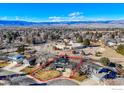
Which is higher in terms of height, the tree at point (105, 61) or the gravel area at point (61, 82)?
the tree at point (105, 61)

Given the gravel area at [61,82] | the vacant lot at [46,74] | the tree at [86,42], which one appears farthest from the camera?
the tree at [86,42]

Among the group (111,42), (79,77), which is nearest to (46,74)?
(79,77)

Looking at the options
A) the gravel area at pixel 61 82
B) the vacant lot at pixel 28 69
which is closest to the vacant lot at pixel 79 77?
the gravel area at pixel 61 82

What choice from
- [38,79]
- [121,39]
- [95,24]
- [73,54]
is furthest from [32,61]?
[121,39]

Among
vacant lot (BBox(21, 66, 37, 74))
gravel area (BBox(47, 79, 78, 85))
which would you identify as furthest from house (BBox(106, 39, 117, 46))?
vacant lot (BBox(21, 66, 37, 74))

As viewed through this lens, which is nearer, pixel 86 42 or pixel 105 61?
pixel 105 61

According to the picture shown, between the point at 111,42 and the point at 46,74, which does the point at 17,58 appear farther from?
the point at 111,42

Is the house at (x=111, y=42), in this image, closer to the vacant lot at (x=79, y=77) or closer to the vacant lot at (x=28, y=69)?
the vacant lot at (x=79, y=77)

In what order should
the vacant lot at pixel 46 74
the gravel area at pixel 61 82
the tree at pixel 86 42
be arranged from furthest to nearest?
the tree at pixel 86 42, the vacant lot at pixel 46 74, the gravel area at pixel 61 82

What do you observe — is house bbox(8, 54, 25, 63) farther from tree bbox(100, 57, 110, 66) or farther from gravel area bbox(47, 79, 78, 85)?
tree bbox(100, 57, 110, 66)

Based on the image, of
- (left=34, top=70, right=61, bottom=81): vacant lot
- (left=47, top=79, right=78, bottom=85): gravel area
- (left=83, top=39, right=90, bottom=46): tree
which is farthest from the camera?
(left=83, top=39, right=90, bottom=46): tree
